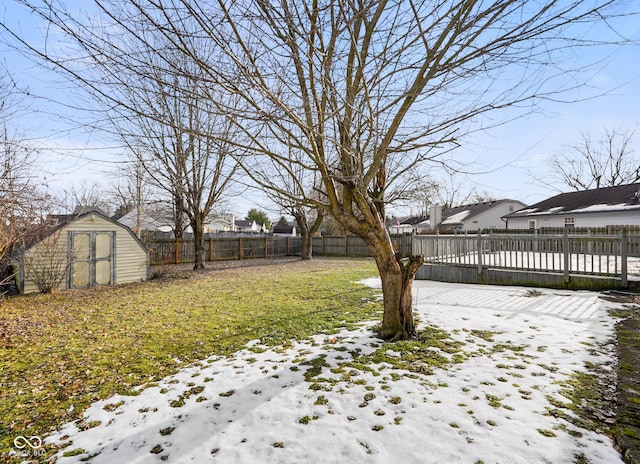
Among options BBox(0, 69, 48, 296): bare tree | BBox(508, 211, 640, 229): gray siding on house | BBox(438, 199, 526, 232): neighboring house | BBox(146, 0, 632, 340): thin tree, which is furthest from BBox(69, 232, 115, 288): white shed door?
BBox(438, 199, 526, 232): neighboring house

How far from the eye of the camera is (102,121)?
278cm

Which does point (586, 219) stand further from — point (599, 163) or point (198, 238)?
point (198, 238)

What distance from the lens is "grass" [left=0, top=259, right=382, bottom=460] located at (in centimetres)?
286

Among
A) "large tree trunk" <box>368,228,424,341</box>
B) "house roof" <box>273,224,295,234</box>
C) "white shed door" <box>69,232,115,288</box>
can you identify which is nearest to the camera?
"large tree trunk" <box>368,228,424,341</box>

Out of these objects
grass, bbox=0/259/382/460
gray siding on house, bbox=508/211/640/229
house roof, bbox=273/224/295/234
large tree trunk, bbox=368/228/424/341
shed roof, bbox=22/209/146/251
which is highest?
house roof, bbox=273/224/295/234

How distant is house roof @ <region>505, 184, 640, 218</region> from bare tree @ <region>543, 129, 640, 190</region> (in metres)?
2.72

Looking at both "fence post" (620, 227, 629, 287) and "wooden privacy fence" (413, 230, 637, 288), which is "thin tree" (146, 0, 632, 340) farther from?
"fence post" (620, 227, 629, 287)

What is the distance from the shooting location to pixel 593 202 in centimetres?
1866

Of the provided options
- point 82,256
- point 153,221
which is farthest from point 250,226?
point 82,256

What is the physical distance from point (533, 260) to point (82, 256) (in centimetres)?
1224

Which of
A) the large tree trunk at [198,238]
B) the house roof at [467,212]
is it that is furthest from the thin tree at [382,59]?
the house roof at [467,212]

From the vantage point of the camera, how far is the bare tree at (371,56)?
7.82ft

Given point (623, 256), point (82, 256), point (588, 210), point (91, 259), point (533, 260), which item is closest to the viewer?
point (623, 256)

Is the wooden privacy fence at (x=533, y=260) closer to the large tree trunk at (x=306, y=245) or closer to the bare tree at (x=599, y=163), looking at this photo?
the large tree trunk at (x=306, y=245)
